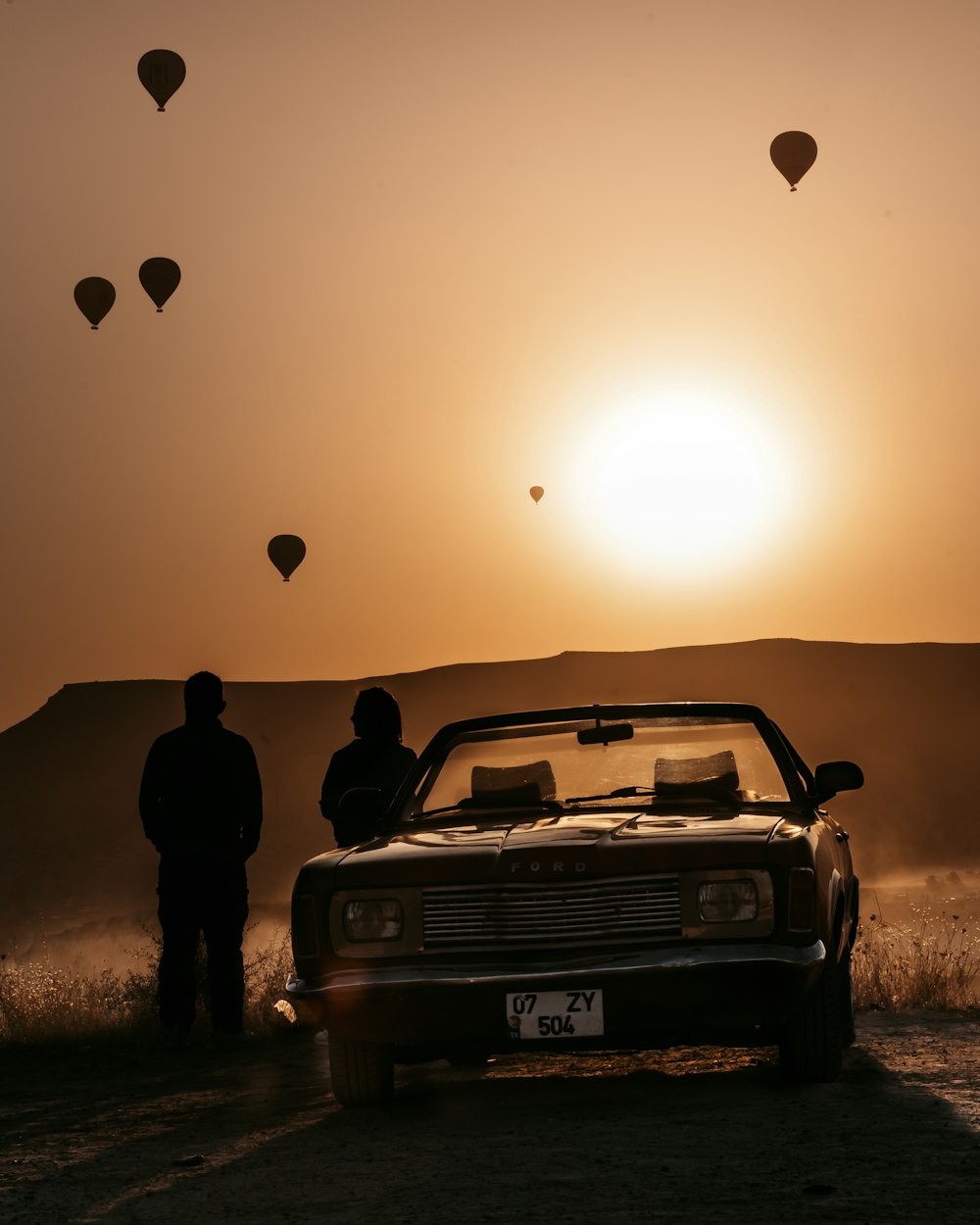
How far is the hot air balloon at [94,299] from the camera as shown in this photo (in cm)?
3456

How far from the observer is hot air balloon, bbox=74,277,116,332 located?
3456 cm

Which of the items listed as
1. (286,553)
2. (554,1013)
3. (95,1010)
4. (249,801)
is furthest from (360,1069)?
(286,553)

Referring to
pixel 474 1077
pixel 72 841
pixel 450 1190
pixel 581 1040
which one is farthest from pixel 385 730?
pixel 72 841

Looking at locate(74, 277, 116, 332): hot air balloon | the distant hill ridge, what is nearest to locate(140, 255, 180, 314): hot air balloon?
locate(74, 277, 116, 332): hot air balloon

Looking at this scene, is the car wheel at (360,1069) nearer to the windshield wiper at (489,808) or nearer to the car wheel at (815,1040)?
the windshield wiper at (489,808)

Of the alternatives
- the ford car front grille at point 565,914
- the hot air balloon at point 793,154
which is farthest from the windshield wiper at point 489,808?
the hot air balloon at point 793,154

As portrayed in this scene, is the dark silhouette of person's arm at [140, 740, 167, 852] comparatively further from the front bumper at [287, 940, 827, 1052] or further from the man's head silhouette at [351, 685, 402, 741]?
the front bumper at [287, 940, 827, 1052]

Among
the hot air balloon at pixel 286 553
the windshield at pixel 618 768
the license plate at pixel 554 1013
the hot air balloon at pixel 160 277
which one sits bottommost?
the license plate at pixel 554 1013

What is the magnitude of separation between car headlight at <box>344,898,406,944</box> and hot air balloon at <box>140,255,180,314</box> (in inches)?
1065

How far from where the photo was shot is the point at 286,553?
4616cm

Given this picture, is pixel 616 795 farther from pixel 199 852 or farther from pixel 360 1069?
pixel 199 852

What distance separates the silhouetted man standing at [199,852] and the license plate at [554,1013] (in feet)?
11.8

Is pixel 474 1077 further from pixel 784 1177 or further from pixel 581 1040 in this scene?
pixel 784 1177

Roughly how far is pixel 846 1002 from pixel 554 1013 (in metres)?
2.07
